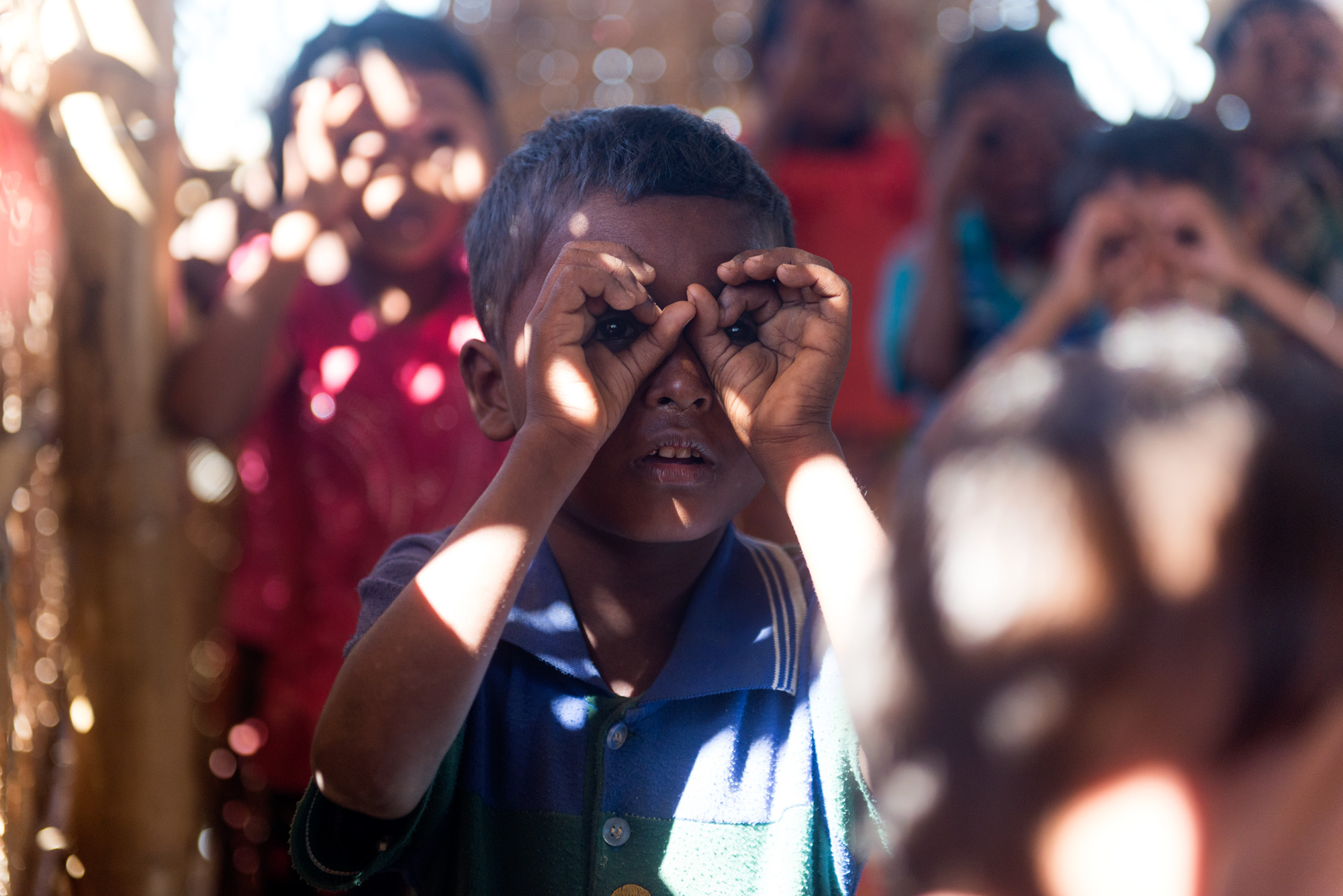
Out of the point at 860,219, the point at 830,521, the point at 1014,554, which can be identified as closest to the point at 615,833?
the point at 830,521

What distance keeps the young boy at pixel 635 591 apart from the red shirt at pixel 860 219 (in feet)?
4.33

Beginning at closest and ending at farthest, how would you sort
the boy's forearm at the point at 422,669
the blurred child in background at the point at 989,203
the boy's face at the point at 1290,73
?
the boy's forearm at the point at 422,669 < the blurred child in background at the point at 989,203 < the boy's face at the point at 1290,73

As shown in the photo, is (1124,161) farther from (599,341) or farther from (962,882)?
(962,882)

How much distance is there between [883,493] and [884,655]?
1.76 metres

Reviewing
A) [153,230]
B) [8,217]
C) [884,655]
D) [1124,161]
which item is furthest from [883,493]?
[884,655]

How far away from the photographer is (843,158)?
7.61ft

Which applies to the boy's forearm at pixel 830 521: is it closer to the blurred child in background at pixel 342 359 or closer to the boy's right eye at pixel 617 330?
the boy's right eye at pixel 617 330

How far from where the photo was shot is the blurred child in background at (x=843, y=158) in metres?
2.21

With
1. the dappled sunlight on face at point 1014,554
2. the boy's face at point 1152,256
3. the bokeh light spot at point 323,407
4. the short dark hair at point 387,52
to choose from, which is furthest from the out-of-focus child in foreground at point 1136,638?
the boy's face at point 1152,256

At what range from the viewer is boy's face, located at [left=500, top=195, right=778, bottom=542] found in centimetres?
85

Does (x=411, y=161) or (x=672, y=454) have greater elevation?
(x=411, y=161)

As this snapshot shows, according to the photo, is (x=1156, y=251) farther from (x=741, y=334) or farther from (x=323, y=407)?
(x=323, y=407)

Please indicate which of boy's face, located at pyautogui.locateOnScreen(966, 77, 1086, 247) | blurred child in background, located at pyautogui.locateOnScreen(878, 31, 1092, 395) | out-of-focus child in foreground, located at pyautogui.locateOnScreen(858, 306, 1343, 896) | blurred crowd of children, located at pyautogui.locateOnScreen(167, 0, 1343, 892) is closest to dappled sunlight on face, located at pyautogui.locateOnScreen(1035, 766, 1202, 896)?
out-of-focus child in foreground, located at pyautogui.locateOnScreen(858, 306, 1343, 896)

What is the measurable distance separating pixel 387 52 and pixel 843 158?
110 centimetres
